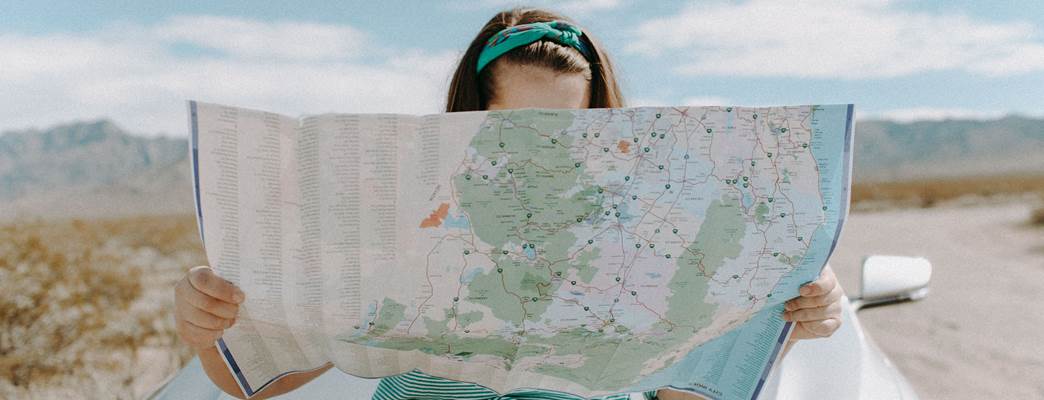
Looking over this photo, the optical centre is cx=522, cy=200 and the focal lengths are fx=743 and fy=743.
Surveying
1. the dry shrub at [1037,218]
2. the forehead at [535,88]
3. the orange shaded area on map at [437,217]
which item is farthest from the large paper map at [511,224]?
the dry shrub at [1037,218]

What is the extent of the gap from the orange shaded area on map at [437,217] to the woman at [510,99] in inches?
11.8

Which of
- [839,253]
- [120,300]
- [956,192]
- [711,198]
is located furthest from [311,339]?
[956,192]

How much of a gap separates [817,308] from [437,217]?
26.0 inches

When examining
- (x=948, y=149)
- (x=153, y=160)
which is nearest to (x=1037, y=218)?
(x=948, y=149)

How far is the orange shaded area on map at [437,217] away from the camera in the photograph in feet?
3.62

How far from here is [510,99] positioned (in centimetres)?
151

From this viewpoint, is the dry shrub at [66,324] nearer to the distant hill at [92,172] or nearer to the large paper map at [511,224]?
the large paper map at [511,224]

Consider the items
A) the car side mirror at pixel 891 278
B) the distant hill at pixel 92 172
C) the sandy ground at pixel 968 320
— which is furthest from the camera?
the distant hill at pixel 92 172

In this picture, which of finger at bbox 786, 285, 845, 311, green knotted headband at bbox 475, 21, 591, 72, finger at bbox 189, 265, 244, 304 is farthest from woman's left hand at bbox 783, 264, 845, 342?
finger at bbox 189, 265, 244, 304

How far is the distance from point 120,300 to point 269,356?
223 inches

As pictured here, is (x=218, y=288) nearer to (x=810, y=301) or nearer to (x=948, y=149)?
(x=810, y=301)

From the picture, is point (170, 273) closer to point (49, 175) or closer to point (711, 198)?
point (711, 198)

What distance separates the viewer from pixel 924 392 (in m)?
4.21

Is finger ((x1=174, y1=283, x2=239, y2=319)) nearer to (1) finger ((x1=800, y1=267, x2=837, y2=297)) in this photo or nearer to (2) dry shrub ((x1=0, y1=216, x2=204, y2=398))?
(1) finger ((x1=800, y1=267, x2=837, y2=297))
